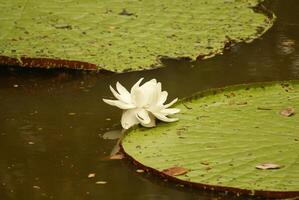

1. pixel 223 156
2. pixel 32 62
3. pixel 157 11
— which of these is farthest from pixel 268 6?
pixel 223 156

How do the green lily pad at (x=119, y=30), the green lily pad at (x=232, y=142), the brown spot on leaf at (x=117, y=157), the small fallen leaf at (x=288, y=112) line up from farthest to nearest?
the green lily pad at (x=119, y=30), the small fallen leaf at (x=288, y=112), the brown spot on leaf at (x=117, y=157), the green lily pad at (x=232, y=142)

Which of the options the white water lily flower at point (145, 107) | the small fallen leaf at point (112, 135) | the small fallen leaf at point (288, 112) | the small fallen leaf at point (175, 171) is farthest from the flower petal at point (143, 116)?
the small fallen leaf at point (288, 112)

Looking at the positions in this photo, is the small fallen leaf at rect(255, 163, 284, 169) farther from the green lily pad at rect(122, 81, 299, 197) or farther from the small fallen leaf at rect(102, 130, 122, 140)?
the small fallen leaf at rect(102, 130, 122, 140)

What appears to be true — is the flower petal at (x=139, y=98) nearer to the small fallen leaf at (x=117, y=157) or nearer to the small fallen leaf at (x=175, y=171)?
the small fallen leaf at (x=117, y=157)

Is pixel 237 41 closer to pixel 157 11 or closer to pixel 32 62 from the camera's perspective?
pixel 157 11

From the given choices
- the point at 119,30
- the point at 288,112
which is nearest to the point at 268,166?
the point at 288,112

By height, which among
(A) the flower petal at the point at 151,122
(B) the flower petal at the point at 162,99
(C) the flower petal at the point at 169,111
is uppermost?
(B) the flower petal at the point at 162,99
